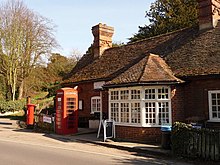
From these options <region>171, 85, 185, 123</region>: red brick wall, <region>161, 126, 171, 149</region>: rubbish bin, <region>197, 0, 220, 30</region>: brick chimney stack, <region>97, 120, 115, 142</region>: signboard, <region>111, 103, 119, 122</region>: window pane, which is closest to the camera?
<region>161, 126, 171, 149</region>: rubbish bin

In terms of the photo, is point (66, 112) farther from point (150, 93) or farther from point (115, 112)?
point (150, 93)

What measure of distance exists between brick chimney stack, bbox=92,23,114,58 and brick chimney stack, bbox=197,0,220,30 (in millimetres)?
9853

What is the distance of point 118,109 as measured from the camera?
15.1 meters

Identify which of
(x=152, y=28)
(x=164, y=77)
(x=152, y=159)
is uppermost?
(x=152, y=28)

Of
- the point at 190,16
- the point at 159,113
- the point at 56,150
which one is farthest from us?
the point at 190,16

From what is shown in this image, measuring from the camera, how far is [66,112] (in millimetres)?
17375

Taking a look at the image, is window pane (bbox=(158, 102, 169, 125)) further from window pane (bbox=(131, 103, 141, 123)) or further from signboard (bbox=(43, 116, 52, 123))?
signboard (bbox=(43, 116, 52, 123))

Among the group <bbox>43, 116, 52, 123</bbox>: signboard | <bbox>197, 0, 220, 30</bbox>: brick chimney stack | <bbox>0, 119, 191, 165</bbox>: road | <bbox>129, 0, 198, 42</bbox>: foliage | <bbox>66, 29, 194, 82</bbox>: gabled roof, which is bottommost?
<bbox>0, 119, 191, 165</bbox>: road

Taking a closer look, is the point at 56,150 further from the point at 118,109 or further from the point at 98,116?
the point at 98,116

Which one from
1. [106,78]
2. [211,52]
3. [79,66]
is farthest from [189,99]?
[79,66]

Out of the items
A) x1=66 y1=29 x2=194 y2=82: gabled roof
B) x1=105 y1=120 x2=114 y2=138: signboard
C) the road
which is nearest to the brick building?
x1=66 y1=29 x2=194 y2=82: gabled roof

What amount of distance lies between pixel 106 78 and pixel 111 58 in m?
3.35

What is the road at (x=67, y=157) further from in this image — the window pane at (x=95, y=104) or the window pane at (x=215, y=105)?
the window pane at (x=95, y=104)

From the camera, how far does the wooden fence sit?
982 centimetres
